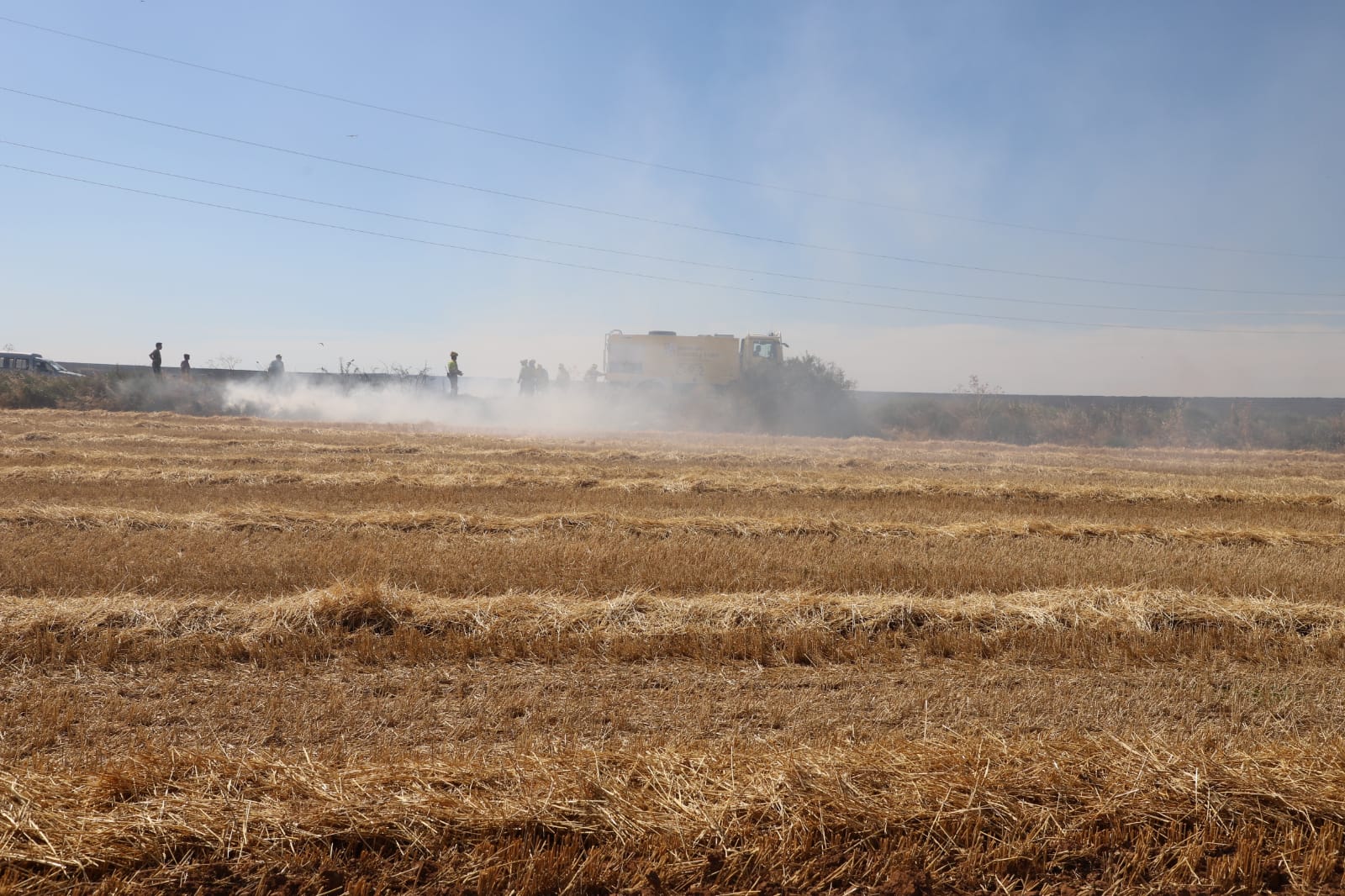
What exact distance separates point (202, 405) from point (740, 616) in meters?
34.0

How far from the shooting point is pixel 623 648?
6492mm

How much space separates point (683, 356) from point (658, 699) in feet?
116

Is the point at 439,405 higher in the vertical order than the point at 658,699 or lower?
higher

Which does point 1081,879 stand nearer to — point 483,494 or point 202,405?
point 483,494

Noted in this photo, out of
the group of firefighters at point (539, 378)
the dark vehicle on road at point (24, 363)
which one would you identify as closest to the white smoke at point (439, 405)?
the group of firefighters at point (539, 378)

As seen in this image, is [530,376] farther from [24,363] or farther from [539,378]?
[24,363]

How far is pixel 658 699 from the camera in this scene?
18.2 ft

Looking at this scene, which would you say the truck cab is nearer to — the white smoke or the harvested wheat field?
the white smoke

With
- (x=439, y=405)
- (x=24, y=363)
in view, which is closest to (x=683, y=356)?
(x=439, y=405)

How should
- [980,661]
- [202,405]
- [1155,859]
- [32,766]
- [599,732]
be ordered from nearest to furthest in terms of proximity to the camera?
1. [1155,859]
2. [32,766]
3. [599,732]
4. [980,661]
5. [202,405]

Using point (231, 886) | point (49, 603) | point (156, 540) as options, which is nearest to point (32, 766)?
point (231, 886)

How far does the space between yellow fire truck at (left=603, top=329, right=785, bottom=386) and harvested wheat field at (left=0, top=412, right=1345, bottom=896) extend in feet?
87.7

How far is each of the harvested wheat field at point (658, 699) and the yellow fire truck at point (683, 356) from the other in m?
26.7

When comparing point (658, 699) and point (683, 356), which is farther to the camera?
point (683, 356)
